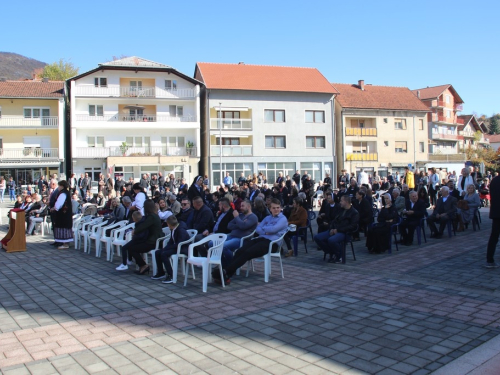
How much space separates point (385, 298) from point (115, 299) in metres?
3.93

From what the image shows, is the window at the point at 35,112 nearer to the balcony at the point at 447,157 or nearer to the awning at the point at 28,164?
the awning at the point at 28,164

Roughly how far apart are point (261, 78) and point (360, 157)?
1420 centimetres

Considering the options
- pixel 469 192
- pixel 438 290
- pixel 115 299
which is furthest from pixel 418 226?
pixel 115 299

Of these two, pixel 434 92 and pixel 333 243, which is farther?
pixel 434 92

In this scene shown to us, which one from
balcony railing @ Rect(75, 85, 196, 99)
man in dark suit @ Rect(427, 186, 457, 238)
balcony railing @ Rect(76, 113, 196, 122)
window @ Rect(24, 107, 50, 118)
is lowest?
man in dark suit @ Rect(427, 186, 457, 238)

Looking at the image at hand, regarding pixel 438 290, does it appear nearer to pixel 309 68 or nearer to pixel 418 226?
pixel 418 226

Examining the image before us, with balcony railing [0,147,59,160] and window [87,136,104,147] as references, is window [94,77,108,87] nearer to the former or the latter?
window [87,136,104,147]

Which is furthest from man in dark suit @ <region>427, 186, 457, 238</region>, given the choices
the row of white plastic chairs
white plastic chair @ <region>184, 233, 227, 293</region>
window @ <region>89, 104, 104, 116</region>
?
window @ <region>89, 104, 104, 116</region>

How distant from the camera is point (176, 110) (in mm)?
44250

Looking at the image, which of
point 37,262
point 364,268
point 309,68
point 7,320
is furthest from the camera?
point 309,68

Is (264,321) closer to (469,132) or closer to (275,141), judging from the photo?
(275,141)

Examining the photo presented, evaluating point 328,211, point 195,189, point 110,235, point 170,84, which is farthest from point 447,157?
point 110,235

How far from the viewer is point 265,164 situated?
44938 mm

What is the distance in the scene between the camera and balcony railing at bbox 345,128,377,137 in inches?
1989
